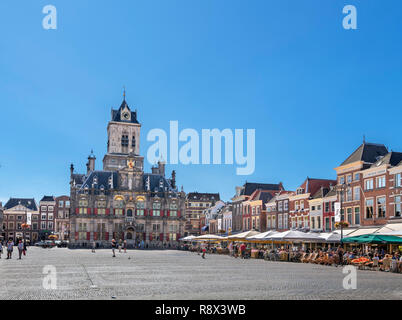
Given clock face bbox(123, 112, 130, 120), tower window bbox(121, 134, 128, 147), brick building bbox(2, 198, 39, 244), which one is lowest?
brick building bbox(2, 198, 39, 244)

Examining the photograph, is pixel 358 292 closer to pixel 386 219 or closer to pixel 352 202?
pixel 386 219

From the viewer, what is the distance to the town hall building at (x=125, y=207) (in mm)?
95750

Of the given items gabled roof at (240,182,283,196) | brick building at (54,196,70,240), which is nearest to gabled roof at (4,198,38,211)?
brick building at (54,196,70,240)

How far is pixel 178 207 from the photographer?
341ft

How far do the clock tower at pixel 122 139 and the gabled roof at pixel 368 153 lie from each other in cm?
6664

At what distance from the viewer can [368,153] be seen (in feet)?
160

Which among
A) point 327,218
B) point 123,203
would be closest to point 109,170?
point 123,203

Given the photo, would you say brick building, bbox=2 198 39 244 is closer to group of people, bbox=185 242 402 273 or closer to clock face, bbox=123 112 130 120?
clock face, bbox=123 112 130 120

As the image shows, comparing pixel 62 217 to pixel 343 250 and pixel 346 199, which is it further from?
pixel 343 250

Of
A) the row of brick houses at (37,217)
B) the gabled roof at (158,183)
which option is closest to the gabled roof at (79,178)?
the row of brick houses at (37,217)

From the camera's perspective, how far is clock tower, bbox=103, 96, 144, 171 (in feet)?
361

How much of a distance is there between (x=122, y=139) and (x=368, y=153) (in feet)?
244

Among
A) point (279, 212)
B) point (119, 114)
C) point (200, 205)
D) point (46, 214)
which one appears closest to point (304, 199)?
point (279, 212)
